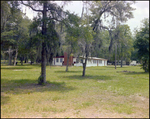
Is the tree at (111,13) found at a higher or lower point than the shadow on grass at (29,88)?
higher

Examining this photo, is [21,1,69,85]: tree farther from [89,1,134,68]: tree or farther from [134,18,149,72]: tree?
[134,18,149,72]: tree

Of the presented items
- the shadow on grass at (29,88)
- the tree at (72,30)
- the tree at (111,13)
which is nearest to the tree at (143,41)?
the tree at (111,13)

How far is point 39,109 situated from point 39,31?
5783 millimetres

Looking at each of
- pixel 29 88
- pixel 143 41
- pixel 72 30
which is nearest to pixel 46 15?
pixel 72 30

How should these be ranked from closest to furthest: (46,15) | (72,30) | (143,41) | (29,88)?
(29,88)
(72,30)
(46,15)
(143,41)

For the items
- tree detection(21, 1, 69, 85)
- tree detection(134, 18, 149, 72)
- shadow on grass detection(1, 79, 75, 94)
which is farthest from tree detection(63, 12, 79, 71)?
tree detection(134, 18, 149, 72)

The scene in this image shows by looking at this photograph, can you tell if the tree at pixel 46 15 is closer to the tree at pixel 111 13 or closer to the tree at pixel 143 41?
the tree at pixel 111 13

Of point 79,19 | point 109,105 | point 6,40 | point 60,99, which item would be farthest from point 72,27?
point 6,40

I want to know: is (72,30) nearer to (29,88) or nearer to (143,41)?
(29,88)

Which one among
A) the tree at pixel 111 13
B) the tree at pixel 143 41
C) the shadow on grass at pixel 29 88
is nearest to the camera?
the shadow on grass at pixel 29 88

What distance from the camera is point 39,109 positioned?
504cm

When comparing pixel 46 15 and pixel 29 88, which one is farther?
pixel 46 15

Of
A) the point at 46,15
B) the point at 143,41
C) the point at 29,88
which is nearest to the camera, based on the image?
the point at 29,88

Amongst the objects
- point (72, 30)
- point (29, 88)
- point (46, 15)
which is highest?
point (46, 15)
